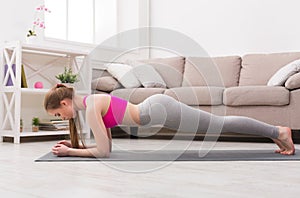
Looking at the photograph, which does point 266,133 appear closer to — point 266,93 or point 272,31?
point 266,93

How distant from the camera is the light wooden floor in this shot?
1279mm

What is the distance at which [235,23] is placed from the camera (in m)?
4.54

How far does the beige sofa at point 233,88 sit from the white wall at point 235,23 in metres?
0.31

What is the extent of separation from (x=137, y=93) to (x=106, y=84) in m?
0.36

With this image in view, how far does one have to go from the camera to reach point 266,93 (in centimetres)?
331

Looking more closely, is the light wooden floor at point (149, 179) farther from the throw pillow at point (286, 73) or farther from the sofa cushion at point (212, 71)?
the sofa cushion at point (212, 71)

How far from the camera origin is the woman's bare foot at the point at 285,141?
2307 mm

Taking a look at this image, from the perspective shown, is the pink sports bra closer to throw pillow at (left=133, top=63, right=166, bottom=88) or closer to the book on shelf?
throw pillow at (left=133, top=63, right=166, bottom=88)

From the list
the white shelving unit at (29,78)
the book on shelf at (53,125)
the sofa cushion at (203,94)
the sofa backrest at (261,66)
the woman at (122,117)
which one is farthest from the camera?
the sofa backrest at (261,66)

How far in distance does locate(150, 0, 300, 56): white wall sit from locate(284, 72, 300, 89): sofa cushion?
1007mm

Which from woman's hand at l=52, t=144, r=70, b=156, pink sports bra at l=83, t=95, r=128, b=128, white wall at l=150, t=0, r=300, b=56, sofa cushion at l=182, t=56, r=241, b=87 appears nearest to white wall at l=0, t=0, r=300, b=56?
white wall at l=150, t=0, r=300, b=56

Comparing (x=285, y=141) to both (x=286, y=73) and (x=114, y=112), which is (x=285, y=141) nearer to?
(x=114, y=112)

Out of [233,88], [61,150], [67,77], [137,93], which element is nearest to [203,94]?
[233,88]

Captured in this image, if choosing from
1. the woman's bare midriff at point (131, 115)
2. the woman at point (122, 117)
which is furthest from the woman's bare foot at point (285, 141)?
the woman's bare midriff at point (131, 115)
